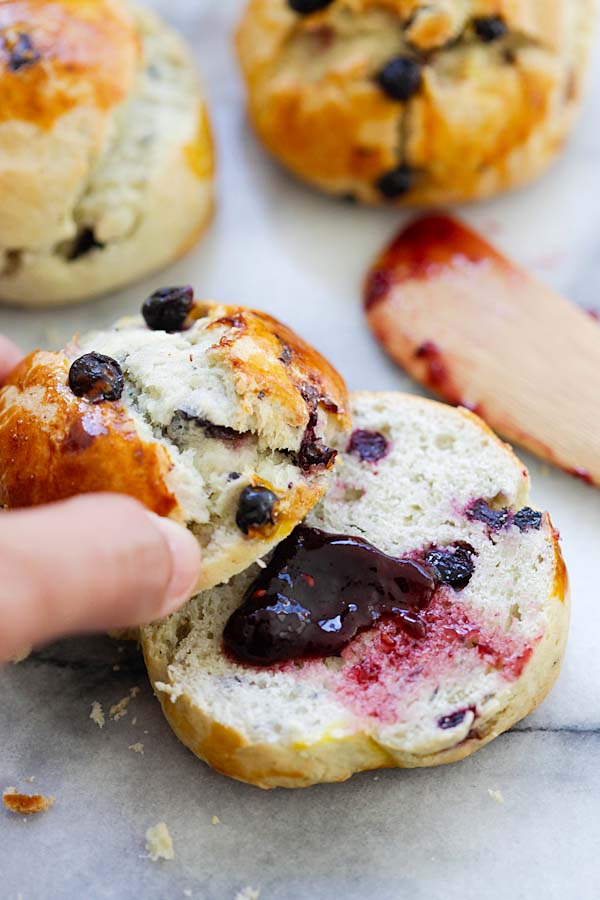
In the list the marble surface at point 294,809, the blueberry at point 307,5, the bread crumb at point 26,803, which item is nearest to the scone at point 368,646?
the marble surface at point 294,809

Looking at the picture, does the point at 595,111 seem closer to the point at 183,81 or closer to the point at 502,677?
the point at 183,81

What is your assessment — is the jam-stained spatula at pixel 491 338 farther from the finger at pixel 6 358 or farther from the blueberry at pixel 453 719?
the finger at pixel 6 358

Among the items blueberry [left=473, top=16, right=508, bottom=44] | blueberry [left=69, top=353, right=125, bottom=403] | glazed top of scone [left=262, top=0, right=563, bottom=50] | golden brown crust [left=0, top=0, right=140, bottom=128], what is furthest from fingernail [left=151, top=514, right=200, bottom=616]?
blueberry [left=473, top=16, right=508, bottom=44]

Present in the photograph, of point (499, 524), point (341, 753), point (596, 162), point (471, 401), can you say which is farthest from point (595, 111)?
point (341, 753)

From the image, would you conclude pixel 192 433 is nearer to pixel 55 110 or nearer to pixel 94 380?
pixel 94 380

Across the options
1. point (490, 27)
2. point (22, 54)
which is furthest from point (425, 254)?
point (22, 54)

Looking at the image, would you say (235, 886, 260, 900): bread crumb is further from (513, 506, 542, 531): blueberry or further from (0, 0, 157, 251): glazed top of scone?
(0, 0, 157, 251): glazed top of scone
